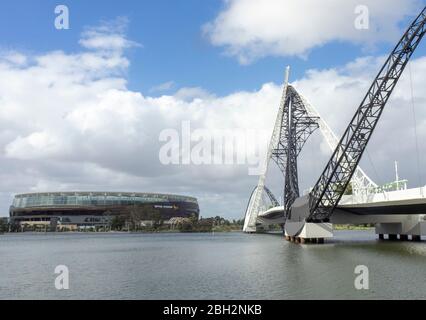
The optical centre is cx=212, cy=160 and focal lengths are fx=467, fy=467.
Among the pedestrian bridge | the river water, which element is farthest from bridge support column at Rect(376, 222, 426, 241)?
the river water

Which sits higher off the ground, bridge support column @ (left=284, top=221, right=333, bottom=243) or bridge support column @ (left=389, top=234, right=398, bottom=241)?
bridge support column @ (left=284, top=221, right=333, bottom=243)

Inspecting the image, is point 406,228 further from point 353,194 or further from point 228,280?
point 228,280

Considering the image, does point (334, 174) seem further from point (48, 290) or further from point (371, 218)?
point (48, 290)

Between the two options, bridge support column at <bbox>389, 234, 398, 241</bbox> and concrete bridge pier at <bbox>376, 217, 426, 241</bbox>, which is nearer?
concrete bridge pier at <bbox>376, 217, 426, 241</bbox>

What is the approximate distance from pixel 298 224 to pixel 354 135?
25127 mm

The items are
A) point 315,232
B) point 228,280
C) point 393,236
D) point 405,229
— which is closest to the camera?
point 228,280

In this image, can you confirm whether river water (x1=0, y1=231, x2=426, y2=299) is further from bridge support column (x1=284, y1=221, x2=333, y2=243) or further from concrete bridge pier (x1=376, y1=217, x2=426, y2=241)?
concrete bridge pier (x1=376, y1=217, x2=426, y2=241)

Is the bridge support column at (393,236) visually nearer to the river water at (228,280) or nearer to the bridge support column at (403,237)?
the bridge support column at (403,237)

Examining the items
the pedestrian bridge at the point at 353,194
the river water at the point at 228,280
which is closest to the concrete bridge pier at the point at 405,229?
the pedestrian bridge at the point at 353,194

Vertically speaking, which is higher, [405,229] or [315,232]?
[315,232]

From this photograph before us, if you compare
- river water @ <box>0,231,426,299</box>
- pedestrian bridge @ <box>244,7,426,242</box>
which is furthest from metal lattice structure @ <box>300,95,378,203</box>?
river water @ <box>0,231,426,299</box>

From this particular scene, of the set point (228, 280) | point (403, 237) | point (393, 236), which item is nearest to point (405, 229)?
point (403, 237)

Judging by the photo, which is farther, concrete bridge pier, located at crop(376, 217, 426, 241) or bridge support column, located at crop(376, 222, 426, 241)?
concrete bridge pier, located at crop(376, 217, 426, 241)
